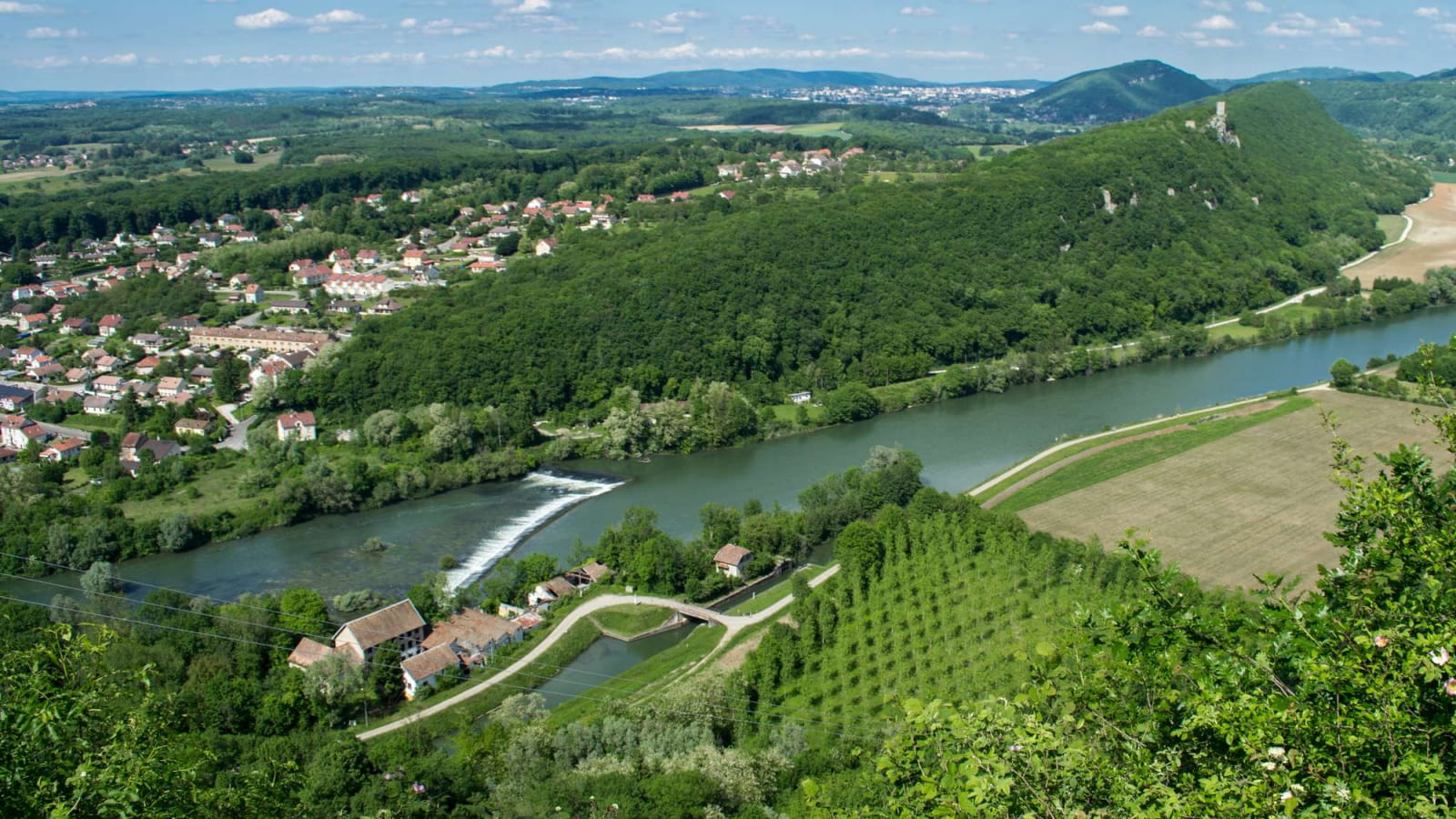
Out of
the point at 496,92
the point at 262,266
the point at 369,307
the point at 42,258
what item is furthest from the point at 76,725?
the point at 496,92

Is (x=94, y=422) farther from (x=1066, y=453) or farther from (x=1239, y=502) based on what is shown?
(x=1239, y=502)

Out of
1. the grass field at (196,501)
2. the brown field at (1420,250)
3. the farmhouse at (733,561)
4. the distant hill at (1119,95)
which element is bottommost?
the farmhouse at (733,561)

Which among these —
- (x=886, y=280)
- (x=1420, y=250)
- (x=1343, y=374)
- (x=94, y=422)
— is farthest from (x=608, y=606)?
(x=1420, y=250)

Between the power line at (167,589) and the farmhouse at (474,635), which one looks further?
the power line at (167,589)

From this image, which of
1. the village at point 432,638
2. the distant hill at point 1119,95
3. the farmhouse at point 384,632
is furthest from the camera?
the distant hill at point 1119,95

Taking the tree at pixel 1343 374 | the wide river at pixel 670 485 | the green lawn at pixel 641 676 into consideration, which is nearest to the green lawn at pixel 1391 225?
the wide river at pixel 670 485

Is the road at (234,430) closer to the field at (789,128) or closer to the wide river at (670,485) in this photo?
the wide river at (670,485)

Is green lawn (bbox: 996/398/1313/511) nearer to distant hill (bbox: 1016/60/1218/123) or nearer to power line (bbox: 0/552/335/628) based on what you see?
power line (bbox: 0/552/335/628)
